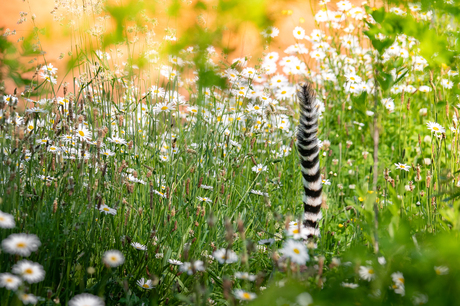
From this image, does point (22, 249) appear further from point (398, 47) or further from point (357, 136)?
point (398, 47)

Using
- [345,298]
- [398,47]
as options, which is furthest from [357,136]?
[345,298]

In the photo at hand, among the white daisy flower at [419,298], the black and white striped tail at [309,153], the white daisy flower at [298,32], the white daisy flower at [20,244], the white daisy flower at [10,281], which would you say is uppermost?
the white daisy flower at [298,32]

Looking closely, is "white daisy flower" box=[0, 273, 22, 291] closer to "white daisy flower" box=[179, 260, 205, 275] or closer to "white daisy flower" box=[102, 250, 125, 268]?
"white daisy flower" box=[102, 250, 125, 268]

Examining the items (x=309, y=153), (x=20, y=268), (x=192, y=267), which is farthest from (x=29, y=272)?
(x=309, y=153)

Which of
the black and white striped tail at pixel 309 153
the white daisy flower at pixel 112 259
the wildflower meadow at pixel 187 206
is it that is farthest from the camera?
the black and white striped tail at pixel 309 153

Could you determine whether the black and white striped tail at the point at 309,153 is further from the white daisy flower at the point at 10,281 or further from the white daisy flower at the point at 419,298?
the white daisy flower at the point at 10,281

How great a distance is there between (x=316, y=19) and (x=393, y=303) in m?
4.00

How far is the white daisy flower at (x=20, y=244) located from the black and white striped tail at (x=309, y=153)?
3.69 ft

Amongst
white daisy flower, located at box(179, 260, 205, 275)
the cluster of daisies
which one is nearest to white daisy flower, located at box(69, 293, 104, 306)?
the cluster of daisies

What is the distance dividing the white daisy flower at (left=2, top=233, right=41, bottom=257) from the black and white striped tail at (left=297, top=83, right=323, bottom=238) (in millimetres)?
1123

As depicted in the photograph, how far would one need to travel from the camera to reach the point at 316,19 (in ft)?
15.2

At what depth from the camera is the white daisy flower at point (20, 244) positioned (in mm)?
1139

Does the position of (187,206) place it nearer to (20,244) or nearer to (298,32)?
(20,244)

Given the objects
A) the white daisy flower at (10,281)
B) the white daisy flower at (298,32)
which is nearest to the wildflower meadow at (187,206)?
the white daisy flower at (10,281)
